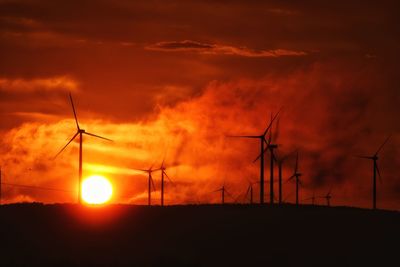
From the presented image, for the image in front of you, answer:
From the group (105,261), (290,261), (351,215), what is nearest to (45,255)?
(105,261)


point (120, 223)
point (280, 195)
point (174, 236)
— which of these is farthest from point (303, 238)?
point (280, 195)

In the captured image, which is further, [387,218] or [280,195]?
[280,195]

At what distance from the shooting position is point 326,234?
118562 mm

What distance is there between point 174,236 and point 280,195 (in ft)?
176

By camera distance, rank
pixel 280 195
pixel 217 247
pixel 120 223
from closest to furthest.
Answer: pixel 217 247, pixel 120 223, pixel 280 195

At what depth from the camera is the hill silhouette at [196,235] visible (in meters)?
106

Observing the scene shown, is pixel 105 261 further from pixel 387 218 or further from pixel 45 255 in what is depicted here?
pixel 387 218

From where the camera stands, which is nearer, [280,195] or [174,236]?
[174,236]

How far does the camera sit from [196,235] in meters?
118

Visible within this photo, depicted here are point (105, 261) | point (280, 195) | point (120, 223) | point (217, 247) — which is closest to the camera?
point (105, 261)

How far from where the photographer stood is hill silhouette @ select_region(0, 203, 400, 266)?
349ft

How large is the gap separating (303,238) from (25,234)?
2969 cm

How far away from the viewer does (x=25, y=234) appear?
389ft

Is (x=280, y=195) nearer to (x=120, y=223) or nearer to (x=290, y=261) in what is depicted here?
(x=120, y=223)
